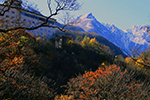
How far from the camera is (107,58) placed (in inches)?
1709

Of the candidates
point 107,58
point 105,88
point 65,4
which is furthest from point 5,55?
point 107,58

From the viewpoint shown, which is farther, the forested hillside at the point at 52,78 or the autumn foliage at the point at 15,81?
the forested hillside at the point at 52,78

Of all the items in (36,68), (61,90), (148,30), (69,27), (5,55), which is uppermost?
(148,30)

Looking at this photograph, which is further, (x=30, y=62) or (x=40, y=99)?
(x=30, y=62)

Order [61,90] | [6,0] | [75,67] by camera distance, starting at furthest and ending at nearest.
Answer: [75,67] → [61,90] → [6,0]

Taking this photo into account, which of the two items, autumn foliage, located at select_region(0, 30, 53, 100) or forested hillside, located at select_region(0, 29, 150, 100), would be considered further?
forested hillside, located at select_region(0, 29, 150, 100)

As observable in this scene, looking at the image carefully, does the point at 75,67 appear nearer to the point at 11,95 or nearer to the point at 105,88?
the point at 105,88

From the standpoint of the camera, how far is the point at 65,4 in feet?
29.3

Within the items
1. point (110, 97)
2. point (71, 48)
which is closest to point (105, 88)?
point (110, 97)

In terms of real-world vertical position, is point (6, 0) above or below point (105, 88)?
above

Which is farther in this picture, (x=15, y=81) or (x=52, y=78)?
(x=52, y=78)

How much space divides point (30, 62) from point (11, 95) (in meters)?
8.61

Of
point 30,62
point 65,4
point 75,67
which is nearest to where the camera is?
point 65,4

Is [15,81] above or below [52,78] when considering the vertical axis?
above
